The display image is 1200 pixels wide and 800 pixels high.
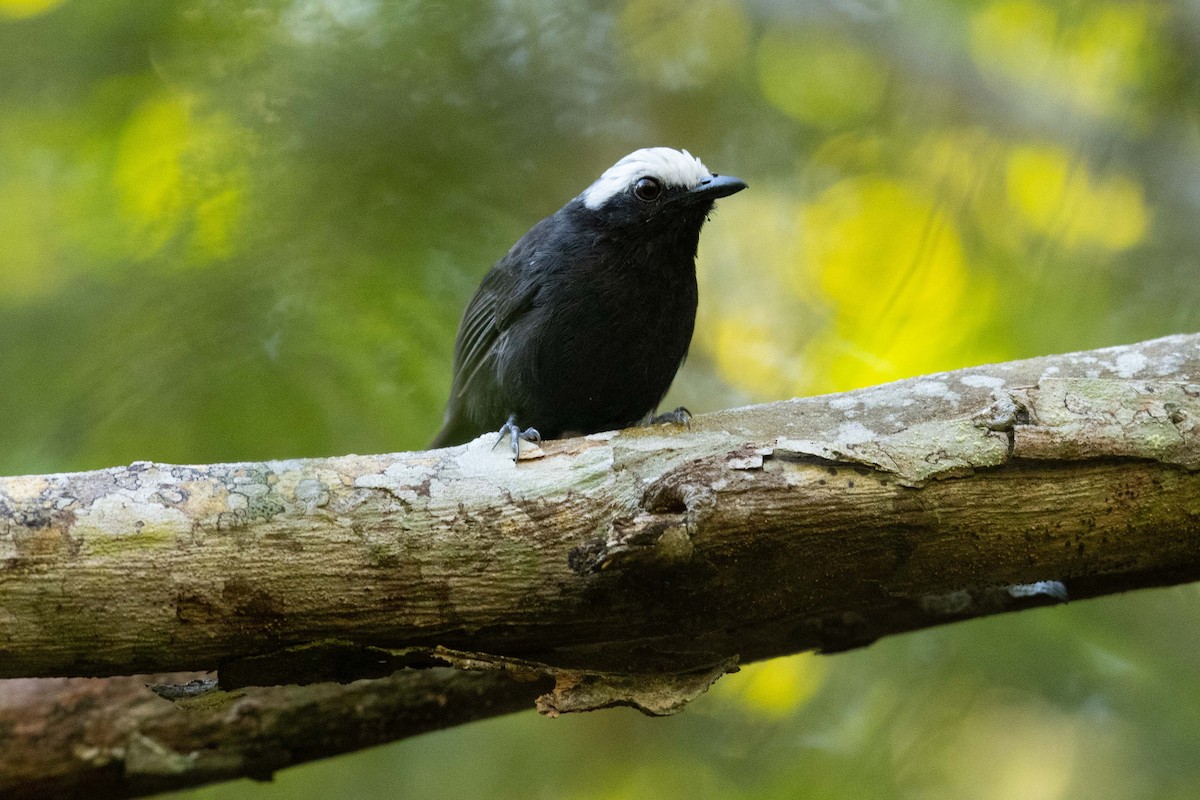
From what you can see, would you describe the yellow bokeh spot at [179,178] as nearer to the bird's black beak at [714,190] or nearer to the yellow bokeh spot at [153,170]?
the yellow bokeh spot at [153,170]

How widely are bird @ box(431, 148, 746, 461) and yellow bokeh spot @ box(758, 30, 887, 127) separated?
185cm

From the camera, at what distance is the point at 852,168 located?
5426 mm

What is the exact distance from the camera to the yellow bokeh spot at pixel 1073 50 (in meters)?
4.88

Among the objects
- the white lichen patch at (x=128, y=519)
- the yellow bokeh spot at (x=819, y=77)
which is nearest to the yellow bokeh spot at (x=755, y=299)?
the yellow bokeh spot at (x=819, y=77)

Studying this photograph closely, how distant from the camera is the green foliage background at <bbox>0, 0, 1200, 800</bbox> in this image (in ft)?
14.6

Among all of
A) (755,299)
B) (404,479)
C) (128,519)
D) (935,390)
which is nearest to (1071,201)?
(755,299)

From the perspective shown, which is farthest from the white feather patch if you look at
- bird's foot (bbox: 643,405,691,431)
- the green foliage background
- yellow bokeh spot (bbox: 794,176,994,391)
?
yellow bokeh spot (bbox: 794,176,994,391)

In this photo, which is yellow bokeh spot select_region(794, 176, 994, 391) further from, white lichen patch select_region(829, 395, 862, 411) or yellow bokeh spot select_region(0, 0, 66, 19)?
yellow bokeh spot select_region(0, 0, 66, 19)

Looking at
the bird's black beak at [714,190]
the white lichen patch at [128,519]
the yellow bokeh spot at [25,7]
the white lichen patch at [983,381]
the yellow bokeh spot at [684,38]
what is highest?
the yellow bokeh spot at [684,38]

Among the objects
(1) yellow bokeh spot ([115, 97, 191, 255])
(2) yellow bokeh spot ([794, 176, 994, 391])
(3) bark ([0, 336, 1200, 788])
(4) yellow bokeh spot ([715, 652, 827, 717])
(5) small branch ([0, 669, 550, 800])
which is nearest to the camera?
(3) bark ([0, 336, 1200, 788])

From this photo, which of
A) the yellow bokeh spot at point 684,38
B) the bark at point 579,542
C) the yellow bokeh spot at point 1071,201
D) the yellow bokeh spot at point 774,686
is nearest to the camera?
the bark at point 579,542

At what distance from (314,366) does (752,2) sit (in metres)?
3.13

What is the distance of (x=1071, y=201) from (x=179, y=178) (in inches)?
167

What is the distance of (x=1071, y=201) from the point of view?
4992 millimetres
